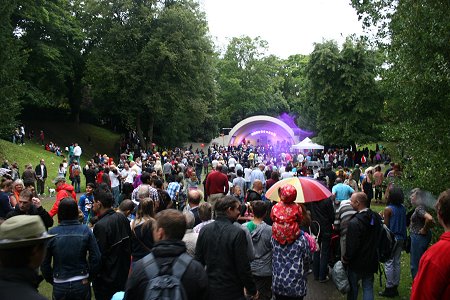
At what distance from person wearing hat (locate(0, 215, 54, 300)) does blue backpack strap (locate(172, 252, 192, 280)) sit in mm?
859

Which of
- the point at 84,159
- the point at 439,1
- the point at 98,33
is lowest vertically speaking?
the point at 84,159

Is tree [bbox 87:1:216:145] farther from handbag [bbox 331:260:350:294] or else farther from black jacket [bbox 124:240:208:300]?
black jacket [bbox 124:240:208:300]

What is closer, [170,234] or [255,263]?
[170,234]

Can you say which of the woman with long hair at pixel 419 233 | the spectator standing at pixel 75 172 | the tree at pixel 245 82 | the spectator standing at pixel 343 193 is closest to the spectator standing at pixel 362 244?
the woman with long hair at pixel 419 233

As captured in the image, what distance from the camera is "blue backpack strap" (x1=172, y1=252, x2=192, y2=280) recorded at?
2.96 meters

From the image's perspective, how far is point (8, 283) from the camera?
7.79 feet

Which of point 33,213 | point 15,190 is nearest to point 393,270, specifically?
point 33,213

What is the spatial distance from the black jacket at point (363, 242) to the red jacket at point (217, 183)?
19.2ft

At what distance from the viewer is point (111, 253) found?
509 centimetres

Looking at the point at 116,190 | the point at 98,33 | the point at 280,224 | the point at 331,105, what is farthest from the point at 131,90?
the point at 280,224

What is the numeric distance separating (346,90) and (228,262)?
1227 inches

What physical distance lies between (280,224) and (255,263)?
60cm

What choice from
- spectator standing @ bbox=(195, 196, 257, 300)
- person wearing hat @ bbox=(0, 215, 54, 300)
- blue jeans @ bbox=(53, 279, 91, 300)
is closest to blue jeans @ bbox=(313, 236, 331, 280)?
spectator standing @ bbox=(195, 196, 257, 300)

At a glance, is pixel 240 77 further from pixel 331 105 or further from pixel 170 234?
pixel 170 234
